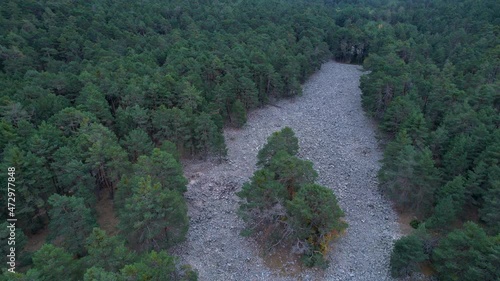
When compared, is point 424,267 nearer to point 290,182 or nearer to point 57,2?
point 290,182

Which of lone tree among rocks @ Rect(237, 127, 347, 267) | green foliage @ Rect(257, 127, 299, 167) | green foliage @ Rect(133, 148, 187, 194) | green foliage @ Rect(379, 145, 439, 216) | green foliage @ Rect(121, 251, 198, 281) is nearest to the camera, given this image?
green foliage @ Rect(121, 251, 198, 281)

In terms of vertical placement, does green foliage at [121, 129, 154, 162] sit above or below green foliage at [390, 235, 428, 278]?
above

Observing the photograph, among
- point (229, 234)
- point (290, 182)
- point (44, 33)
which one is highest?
point (44, 33)

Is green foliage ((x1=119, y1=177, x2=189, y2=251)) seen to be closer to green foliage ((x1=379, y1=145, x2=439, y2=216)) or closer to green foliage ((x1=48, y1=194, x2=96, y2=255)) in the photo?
green foliage ((x1=48, y1=194, x2=96, y2=255))

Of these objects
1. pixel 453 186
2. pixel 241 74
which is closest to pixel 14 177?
pixel 241 74

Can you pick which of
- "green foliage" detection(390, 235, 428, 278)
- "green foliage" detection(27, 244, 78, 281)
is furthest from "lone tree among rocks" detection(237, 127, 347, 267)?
"green foliage" detection(27, 244, 78, 281)

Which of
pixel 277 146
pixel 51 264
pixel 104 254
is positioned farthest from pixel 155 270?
pixel 277 146

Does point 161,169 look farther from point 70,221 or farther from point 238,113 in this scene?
point 238,113
